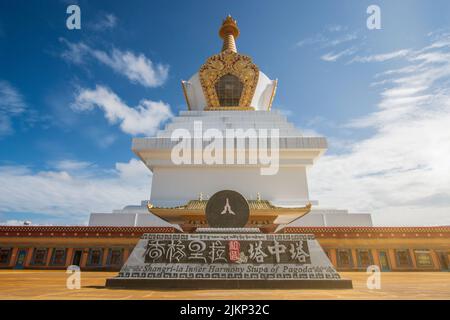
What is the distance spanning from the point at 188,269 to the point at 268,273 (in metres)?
1.41

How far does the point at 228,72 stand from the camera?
60.6ft

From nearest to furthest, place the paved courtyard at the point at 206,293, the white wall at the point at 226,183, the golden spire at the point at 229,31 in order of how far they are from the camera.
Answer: the paved courtyard at the point at 206,293 < the white wall at the point at 226,183 < the golden spire at the point at 229,31

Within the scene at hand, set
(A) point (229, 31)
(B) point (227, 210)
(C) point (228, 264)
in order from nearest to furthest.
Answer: (C) point (228, 264) → (B) point (227, 210) → (A) point (229, 31)

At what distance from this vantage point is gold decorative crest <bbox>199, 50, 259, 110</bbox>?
18031 mm

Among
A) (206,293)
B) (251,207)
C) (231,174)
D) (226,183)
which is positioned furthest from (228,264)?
(231,174)

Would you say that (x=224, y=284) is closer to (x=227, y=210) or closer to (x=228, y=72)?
(x=227, y=210)

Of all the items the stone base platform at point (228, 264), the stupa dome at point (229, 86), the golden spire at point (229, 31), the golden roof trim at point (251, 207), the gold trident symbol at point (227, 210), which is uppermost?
the golden spire at point (229, 31)

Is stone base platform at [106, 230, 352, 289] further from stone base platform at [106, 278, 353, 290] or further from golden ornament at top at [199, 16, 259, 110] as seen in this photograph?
golden ornament at top at [199, 16, 259, 110]

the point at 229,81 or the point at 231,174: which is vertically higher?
the point at 229,81

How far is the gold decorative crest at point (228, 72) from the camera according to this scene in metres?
18.0

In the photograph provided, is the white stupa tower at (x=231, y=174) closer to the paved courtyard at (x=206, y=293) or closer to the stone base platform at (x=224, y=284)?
the stone base platform at (x=224, y=284)

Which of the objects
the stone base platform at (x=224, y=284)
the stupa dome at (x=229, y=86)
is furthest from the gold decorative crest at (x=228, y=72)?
the stone base platform at (x=224, y=284)

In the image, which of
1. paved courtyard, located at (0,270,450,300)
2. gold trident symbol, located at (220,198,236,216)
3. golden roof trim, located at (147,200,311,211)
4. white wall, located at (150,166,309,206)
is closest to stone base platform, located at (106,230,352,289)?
paved courtyard, located at (0,270,450,300)

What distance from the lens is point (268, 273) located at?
4.69 metres
